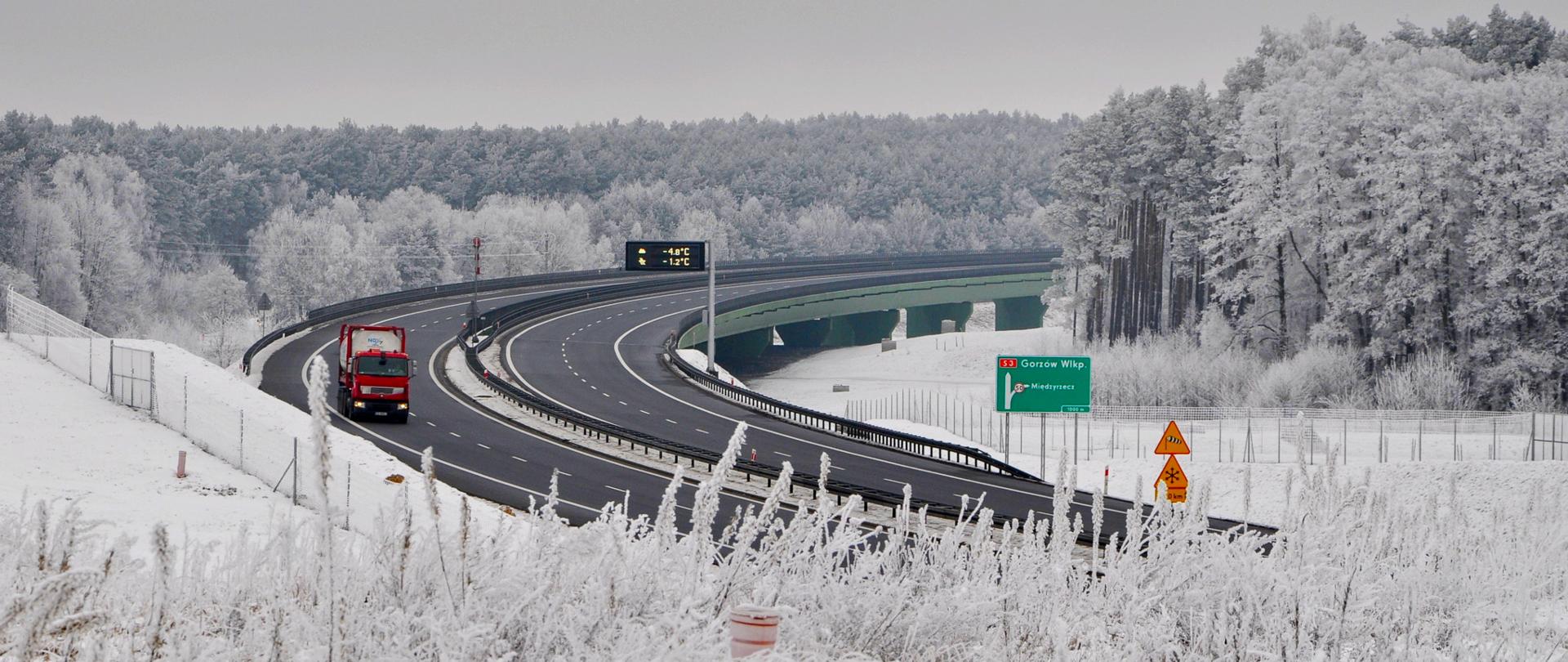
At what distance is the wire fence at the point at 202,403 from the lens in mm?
32250

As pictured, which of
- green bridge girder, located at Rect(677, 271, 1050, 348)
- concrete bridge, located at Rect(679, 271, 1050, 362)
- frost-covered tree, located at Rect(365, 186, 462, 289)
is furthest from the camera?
frost-covered tree, located at Rect(365, 186, 462, 289)

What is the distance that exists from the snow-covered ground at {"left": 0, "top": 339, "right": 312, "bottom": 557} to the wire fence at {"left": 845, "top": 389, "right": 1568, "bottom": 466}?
24360 mm

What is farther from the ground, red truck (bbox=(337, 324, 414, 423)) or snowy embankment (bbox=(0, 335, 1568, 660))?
snowy embankment (bbox=(0, 335, 1568, 660))

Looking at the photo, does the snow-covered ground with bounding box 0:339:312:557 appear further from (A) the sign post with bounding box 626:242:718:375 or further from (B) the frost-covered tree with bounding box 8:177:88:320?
(B) the frost-covered tree with bounding box 8:177:88:320

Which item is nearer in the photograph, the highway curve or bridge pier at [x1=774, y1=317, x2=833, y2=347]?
the highway curve

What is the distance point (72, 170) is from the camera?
138 metres

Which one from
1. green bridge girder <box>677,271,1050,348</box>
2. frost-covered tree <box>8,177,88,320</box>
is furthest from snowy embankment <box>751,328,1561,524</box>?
frost-covered tree <box>8,177,88,320</box>

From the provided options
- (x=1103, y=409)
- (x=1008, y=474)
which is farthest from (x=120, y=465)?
(x=1103, y=409)

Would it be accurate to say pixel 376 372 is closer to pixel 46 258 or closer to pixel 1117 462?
pixel 1117 462

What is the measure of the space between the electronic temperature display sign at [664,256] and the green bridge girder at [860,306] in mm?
17233

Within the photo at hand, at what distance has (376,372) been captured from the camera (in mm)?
50375

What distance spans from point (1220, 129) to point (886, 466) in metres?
47.5

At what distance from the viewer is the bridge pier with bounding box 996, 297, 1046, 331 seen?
145m

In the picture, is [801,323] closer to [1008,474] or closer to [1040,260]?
[1040,260]
